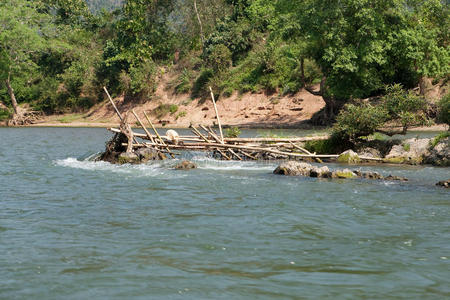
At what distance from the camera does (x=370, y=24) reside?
3556 cm

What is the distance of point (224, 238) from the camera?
996cm

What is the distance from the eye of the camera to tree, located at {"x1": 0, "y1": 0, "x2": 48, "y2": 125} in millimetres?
55719

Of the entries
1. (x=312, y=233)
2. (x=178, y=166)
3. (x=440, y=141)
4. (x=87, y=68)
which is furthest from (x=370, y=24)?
(x=87, y=68)

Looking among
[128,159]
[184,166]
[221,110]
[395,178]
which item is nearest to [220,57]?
[221,110]

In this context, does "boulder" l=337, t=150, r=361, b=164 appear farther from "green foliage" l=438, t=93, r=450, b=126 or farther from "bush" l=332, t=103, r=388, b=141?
"green foliage" l=438, t=93, r=450, b=126

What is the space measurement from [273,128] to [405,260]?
110 feet

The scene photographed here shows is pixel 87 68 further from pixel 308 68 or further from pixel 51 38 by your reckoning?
pixel 308 68

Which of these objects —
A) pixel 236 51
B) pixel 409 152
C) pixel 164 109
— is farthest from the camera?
pixel 236 51

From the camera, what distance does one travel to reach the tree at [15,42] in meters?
55.7

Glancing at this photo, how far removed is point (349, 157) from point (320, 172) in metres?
4.43

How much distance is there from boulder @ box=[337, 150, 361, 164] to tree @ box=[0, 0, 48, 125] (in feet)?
142

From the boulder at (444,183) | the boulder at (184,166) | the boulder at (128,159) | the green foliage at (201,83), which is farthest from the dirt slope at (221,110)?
the boulder at (444,183)

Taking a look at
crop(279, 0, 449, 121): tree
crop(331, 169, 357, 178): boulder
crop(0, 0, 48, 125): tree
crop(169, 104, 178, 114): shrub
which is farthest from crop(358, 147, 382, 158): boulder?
crop(0, 0, 48, 125): tree

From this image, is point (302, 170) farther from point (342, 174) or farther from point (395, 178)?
point (395, 178)
